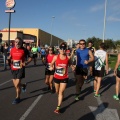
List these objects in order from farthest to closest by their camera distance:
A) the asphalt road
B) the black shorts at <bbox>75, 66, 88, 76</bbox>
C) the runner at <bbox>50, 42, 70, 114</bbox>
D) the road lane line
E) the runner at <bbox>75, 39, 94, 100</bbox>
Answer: the black shorts at <bbox>75, 66, 88, 76</bbox>, the runner at <bbox>75, 39, 94, 100</bbox>, the runner at <bbox>50, 42, 70, 114</bbox>, the asphalt road, the road lane line

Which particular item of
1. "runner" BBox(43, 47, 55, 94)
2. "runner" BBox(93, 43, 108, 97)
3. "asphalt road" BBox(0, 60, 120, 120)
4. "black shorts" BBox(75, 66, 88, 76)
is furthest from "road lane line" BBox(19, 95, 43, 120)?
"runner" BBox(93, 43, 108, 97)

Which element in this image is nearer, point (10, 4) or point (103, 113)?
point (103, 113)

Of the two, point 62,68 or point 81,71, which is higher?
point 62,68

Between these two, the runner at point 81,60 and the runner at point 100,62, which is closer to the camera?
the runner at point 81,60

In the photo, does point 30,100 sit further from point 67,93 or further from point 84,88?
point 84,88

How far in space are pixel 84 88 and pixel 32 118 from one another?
15.7 feet

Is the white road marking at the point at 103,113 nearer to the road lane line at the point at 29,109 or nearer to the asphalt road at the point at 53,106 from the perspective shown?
the asphalt road at the point at 53,106

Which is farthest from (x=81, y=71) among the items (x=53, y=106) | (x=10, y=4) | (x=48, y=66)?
(x=10, y=4)

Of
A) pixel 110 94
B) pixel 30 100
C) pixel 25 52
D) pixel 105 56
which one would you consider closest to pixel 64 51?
pixel 25 52

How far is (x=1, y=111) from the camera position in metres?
6.45

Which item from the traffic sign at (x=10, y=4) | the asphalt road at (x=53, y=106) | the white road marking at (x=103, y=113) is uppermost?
the traffic sign at (x=10, y=4)

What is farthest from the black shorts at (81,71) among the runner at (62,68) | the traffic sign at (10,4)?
the traffic sign at (10,4)

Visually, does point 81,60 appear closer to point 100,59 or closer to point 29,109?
point 100,59

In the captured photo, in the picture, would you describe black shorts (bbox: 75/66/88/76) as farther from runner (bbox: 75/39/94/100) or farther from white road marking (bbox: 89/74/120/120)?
white road marking (bbox: 89/74/120/120)
